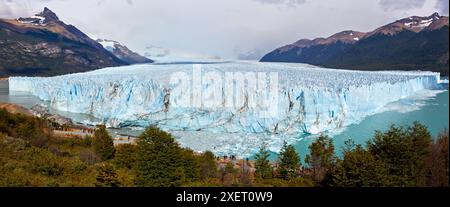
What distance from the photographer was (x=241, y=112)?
14.3 m

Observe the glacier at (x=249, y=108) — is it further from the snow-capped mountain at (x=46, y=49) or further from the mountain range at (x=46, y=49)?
the snow-capped mountain at (x=46, y=49)

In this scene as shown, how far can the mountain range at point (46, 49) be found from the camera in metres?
51.2

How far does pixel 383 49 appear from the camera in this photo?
132 feet

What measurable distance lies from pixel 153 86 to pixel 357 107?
8.05m

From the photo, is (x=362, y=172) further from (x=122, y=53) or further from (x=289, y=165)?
(x=122, y=53)

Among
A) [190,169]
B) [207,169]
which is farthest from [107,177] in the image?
[207,169]

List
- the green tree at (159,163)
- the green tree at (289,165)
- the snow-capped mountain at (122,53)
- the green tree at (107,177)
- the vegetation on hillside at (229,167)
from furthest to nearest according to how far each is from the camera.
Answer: the snow-capped mountain at (122,53)
the green tree at (289,165)
the green tree at (159,163)
the green tree at (107,177)
the vegetation on hillside at (229,167)

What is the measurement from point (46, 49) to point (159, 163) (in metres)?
58.0

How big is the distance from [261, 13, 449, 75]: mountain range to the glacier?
10.9m

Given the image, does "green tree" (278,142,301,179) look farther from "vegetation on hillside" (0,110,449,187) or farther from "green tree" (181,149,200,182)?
"green tree" (181,149,200,182)

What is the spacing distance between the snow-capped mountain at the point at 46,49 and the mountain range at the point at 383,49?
95.1 feet

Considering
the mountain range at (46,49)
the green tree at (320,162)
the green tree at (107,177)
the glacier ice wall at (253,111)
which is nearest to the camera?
the green tree at (107,177)

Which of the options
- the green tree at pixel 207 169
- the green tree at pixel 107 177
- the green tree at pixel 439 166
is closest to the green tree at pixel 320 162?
the green tree at pixel 207 169
